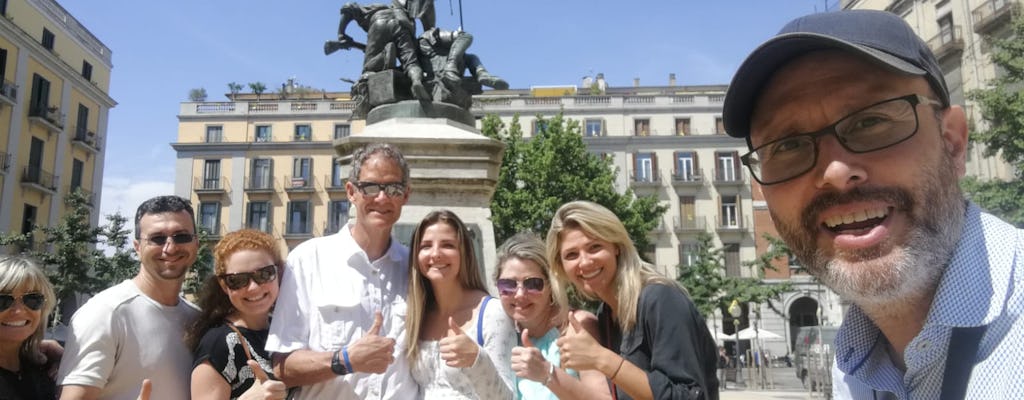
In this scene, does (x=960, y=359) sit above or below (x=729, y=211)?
below

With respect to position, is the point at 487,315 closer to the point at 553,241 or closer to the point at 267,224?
the point at 553,241

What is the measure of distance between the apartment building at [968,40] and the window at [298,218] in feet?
115

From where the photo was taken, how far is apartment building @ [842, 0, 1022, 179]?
24359mm

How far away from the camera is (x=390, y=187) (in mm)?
3209

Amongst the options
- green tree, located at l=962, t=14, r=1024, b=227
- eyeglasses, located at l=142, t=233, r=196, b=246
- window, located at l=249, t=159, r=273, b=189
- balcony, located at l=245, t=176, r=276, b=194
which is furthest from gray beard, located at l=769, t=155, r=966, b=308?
window, located at l=249, t=159, r=273, b=189

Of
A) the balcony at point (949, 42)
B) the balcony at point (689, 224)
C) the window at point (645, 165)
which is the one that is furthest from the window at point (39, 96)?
the balcony at point (949, 42)

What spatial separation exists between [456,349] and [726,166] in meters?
44.0

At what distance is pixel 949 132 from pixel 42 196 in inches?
1454

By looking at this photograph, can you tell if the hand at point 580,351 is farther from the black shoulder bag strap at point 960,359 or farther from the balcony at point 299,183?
the balcony at point 299,183

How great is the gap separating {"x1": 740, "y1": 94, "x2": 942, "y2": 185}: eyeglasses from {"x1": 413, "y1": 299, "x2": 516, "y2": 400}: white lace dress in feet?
5.64

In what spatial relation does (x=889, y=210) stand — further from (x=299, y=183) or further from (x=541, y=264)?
(x=299, y=183)

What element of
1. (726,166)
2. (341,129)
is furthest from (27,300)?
(726,166)

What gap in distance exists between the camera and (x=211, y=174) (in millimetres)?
44938

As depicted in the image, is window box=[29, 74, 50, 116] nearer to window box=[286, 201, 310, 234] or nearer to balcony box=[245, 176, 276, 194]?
balcony box=[245, 176, 276, 194]
